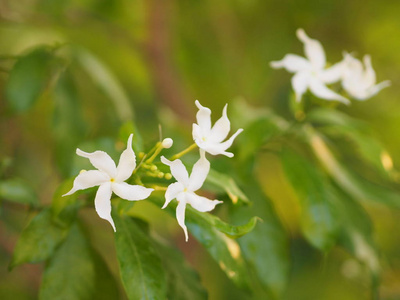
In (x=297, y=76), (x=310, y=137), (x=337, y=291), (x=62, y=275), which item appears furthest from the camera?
(x=337, y=291)

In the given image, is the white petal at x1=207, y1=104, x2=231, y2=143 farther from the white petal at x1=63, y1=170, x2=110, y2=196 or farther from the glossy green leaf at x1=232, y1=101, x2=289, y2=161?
the glossy green leaf at x1=232, y1=101, x2=289, y2=161

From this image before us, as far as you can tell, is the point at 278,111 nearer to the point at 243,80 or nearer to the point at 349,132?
the point at 243,80

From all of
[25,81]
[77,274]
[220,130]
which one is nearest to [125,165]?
[220,130]

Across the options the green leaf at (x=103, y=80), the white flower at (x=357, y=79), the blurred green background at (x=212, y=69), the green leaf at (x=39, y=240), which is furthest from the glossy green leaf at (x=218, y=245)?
the blurred green background at (x=212, y=69)

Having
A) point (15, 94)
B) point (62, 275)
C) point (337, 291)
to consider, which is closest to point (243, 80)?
point (337, 291)

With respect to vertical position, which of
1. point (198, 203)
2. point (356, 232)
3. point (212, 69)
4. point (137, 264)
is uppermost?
point (198, 203)

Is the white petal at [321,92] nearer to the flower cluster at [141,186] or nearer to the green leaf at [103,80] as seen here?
the flower cluster at [141,186]

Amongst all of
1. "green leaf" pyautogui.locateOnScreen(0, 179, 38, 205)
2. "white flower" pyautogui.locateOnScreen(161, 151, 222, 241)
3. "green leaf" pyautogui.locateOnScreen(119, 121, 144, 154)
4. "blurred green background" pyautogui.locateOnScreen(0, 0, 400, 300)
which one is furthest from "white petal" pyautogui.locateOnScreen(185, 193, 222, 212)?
"blurred green background" pyautogui.locateOnScreen(0, 0, 400, 300)

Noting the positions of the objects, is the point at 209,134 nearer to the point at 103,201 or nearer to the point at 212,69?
the point at 103,201
